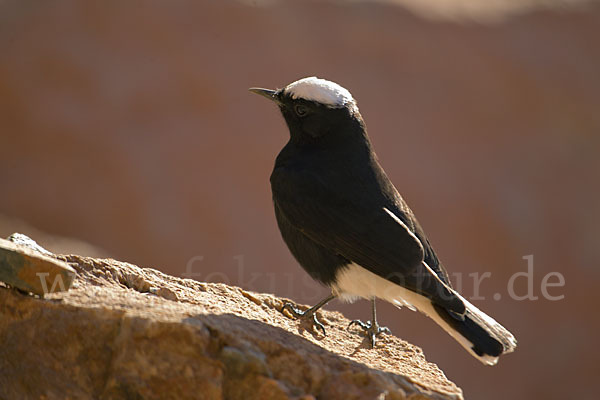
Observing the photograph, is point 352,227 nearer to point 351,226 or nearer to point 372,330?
point 351,226

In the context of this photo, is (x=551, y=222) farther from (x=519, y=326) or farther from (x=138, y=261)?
(x=138, y=261)

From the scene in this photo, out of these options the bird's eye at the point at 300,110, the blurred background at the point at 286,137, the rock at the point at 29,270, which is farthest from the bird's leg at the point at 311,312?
the blurred background at the point at 286,137

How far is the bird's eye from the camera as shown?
16.7 feet

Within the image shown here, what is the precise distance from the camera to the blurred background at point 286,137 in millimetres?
13156

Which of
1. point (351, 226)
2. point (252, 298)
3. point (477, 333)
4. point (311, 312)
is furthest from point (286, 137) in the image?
point (477, 333)

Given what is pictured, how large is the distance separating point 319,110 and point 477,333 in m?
1.84

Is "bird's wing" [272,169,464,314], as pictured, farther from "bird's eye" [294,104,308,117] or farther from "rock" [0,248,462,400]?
"rock" [0,248,462,400]

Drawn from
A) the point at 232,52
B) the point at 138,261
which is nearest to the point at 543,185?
the point at 232,52

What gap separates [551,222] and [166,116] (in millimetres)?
7473

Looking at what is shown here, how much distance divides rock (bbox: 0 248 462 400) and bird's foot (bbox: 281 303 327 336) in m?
1.05

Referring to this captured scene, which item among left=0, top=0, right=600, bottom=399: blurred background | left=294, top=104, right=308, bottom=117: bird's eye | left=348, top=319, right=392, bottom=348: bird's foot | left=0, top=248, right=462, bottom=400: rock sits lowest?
left=0, top=248, right=462, bottom=400: rock

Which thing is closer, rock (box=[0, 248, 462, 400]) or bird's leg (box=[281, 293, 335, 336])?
rock (box=[0, 248, 462, 400])

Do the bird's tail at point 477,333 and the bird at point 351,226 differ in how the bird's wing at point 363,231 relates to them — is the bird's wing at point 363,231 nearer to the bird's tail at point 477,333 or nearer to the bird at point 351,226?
the bird at point 351,226

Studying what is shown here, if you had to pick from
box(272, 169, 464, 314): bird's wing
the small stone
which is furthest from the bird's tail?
the small stone
